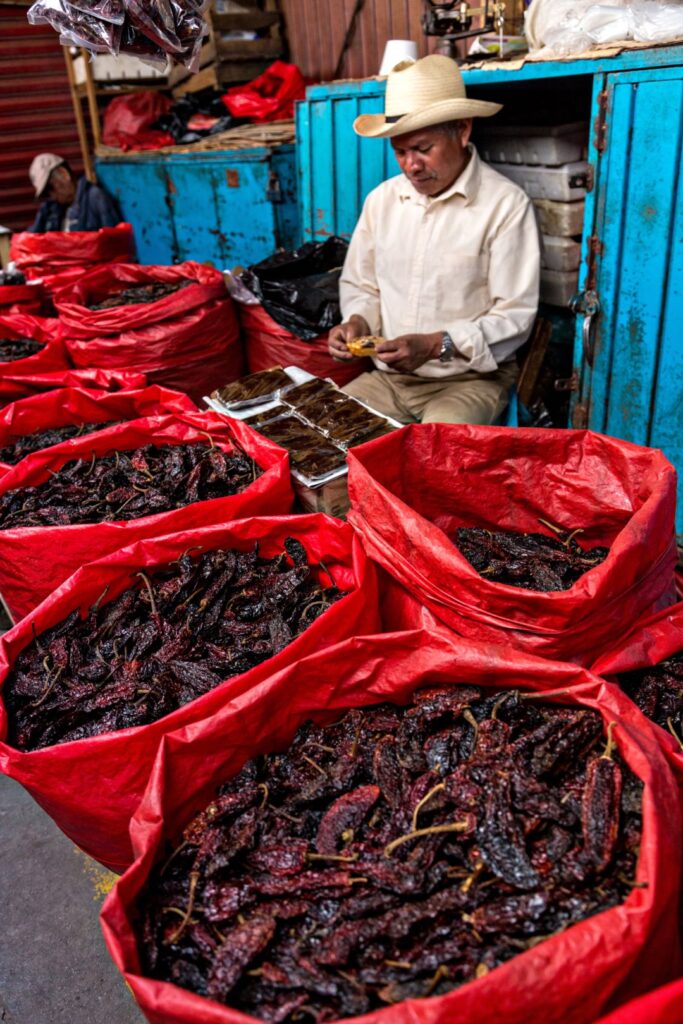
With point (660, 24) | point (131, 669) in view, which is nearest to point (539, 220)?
point (660, 24)

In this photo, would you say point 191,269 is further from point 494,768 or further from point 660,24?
point 494,768

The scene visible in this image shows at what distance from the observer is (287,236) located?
5391 millimetres

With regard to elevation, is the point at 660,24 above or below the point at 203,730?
above

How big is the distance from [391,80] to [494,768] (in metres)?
2.85

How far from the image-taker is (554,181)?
3.51 metres

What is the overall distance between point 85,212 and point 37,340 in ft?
10.4

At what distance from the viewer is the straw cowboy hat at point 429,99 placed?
312 centimetres

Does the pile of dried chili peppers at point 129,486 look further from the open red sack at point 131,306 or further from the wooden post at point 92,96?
the wooden post at point 92,96

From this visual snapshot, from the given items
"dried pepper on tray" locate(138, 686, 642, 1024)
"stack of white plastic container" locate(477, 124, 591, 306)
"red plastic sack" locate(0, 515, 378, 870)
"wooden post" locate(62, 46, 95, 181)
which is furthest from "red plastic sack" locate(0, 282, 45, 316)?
"dried pepper on tray" locate(138, 686, 642, 1024)

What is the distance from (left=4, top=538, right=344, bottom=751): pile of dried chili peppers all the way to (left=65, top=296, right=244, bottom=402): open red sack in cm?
196

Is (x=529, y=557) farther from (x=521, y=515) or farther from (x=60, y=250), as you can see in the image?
(x=60, y=250)

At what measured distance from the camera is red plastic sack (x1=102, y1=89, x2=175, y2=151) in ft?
23.1

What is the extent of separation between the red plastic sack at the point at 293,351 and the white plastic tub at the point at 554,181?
46.4 inches

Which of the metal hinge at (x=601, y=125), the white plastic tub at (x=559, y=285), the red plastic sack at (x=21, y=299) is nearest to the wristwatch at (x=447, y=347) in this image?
the white plastic tub at (x=559, y=285)
